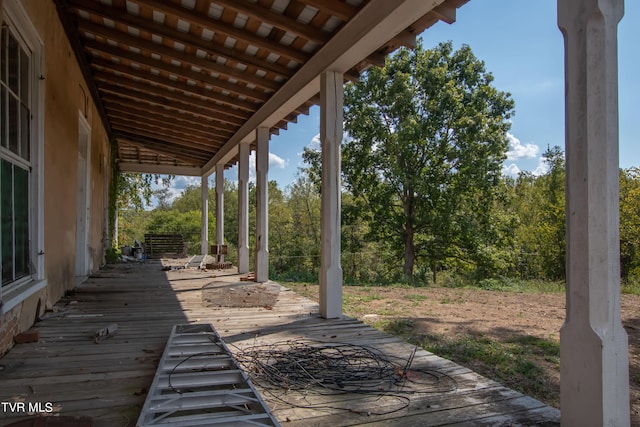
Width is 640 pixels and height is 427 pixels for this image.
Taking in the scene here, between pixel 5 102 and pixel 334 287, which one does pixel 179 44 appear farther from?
pixel 334 287

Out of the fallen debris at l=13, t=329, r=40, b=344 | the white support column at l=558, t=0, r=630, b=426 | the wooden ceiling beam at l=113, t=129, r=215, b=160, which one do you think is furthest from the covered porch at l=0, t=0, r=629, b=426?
the wooden ceiling beam at l=113, t=129, r=215, b=160

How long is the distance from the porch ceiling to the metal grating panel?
3.02m

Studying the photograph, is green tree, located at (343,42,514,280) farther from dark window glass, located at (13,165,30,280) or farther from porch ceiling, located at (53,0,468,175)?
dark window glass, located at (13,165,30,280)

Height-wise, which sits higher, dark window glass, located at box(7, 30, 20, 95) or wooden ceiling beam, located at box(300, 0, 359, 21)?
wooden ceiling beam, located at box(300, 0, 359, 21)

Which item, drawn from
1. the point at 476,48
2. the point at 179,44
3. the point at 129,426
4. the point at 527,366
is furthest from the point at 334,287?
the point at 476,48

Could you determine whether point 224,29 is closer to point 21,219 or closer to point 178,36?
point 178,36

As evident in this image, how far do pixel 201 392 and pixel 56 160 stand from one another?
11.5 feet

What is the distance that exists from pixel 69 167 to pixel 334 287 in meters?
3.60

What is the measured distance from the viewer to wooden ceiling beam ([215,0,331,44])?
13.0 ft

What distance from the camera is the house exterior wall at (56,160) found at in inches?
142

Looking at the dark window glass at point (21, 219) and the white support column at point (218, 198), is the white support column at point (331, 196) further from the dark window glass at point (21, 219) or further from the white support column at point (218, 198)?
the white support column at point (218, 198)

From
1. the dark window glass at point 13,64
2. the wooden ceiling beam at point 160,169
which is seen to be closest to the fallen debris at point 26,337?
the dark window glass at point 13,64

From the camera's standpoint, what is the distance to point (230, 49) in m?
5.11

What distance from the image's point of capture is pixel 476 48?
15117 millimetres
